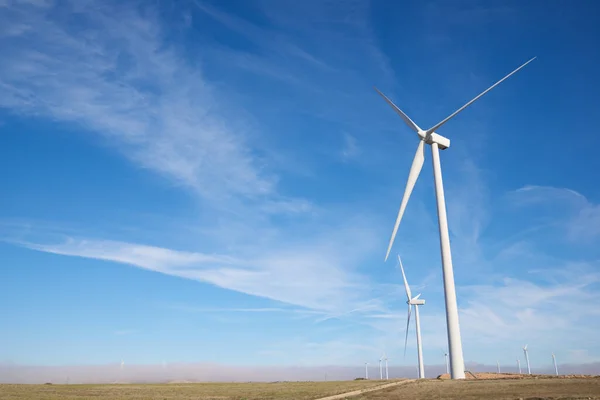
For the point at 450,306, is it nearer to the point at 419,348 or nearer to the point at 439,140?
the point at 439,140

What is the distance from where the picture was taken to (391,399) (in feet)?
164

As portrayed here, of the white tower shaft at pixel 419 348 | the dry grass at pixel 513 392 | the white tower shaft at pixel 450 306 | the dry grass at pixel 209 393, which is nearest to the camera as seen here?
the dry grass at pixel 513 392

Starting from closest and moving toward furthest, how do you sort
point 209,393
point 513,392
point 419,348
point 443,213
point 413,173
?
point 513,392, point 443,213, point 413,173, point 209,393, point 419,348

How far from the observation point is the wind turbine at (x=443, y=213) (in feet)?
202

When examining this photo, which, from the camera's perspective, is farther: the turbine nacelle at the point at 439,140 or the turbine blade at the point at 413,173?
the turbine nacelle at the point at 439,140

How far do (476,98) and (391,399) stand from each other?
156ft

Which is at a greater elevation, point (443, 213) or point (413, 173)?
point (413, 173)

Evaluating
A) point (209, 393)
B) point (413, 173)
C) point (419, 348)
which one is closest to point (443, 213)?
point (413, 173)

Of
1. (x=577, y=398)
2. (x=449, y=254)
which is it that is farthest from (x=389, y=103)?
(x=577, y=398)

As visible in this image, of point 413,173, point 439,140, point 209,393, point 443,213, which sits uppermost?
point 439,140

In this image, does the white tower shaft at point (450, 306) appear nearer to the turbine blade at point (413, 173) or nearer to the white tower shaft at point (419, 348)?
the turbine blade at point (413, 173)

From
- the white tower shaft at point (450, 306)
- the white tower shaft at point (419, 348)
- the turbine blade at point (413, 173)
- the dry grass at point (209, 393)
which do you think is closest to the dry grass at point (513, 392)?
the white tower shaft at point (450, 306)

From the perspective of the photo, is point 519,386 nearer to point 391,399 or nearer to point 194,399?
point 391,399

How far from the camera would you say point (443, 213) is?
67.4m
